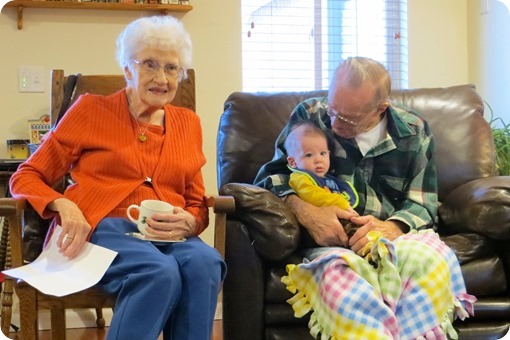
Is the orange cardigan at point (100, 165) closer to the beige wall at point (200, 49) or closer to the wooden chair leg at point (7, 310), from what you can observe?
the wooden chair leg at point (7, 310)

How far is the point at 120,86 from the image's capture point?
2328mm

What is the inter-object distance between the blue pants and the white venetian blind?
1.97m

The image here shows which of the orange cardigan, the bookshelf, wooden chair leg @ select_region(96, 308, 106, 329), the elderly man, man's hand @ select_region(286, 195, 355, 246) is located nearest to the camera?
the elderly man

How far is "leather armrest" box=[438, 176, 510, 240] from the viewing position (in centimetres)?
187

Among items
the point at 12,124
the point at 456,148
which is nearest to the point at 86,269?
the point at 456,148

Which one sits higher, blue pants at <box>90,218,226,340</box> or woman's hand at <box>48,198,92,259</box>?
woman's hand at <box>48,198,92,259</box>

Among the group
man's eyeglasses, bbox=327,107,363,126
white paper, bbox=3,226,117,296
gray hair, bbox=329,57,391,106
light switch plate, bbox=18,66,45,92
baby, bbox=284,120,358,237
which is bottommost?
white paper, bbox=3,226,117,296

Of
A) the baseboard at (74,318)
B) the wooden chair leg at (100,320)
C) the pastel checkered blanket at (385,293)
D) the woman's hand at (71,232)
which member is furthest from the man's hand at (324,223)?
the baseboard at (74,318)

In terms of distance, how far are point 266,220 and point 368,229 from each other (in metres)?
0.29

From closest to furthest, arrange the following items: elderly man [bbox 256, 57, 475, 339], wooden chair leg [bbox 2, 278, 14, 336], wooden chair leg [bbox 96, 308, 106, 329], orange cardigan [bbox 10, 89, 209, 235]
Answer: elderly man [bbox 256, 57, 475, 339] → orange cardigan [bbox 10, 89, 209, 235] → wooden chair leg [bbox 2, 278, 14, 336] → wooden chair leg [bbox 96, 308, 106, 329]

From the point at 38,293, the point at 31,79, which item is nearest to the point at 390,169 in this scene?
the point at 38,293

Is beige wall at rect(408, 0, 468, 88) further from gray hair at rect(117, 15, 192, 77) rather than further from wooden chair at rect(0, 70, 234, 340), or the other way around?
wooden chair at rect(0, 70, 234, 340)

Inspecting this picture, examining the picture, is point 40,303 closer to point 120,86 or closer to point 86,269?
point 86,269

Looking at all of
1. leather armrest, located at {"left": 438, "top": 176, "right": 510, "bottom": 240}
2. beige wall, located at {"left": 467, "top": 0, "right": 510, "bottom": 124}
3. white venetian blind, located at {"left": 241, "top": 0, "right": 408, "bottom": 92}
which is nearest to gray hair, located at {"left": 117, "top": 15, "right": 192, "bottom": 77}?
leather armrest, located at {"left": 438, "top": 176, "right": 510, "bottom": 240}
